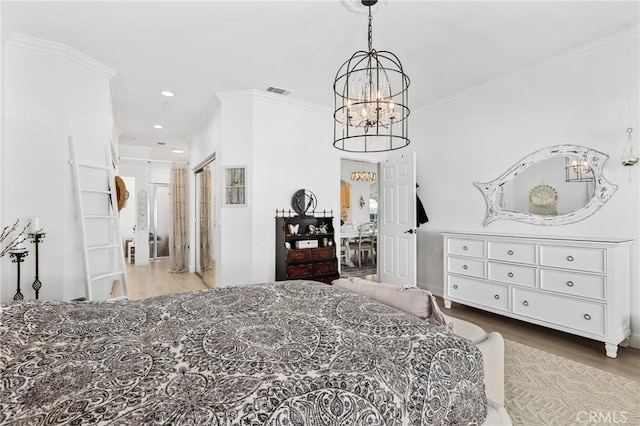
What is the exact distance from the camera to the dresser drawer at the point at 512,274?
3.11m

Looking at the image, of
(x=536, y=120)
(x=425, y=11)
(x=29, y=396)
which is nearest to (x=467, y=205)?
(x=536, y=120)

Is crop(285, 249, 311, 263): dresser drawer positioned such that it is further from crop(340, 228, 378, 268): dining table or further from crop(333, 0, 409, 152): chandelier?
crop(340, 228, 378, 268): dining table

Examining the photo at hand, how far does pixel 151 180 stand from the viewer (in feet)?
26.3

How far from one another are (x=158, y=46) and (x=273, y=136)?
166 centimetres

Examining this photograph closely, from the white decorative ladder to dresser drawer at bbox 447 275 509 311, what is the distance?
3786mm

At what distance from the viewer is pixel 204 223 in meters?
6.16

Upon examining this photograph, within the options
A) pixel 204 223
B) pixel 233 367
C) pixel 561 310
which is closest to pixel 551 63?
pixel 561 310

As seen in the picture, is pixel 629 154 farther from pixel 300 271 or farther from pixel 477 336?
pixel 300 271

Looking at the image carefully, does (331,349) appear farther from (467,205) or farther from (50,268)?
(467,205)

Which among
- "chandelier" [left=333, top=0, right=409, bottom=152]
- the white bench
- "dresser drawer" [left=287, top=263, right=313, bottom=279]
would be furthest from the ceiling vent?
the white bench

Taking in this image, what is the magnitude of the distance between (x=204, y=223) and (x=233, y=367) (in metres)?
5.52

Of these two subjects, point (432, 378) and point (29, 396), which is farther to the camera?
point (432, 378)

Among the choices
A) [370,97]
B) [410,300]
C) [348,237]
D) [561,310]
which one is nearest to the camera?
[410,300]

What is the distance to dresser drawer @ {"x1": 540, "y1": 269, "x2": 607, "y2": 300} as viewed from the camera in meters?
2.67
